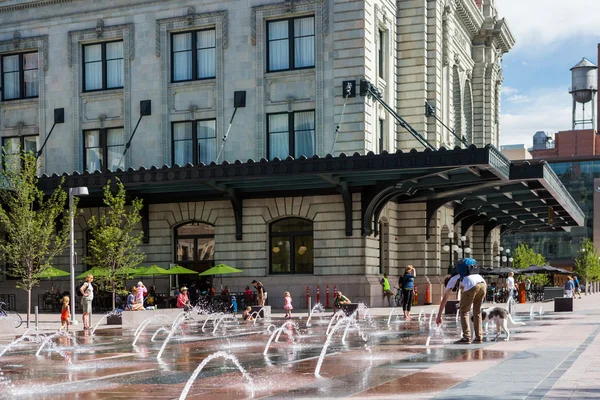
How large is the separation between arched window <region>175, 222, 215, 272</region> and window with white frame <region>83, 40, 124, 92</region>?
347 inches

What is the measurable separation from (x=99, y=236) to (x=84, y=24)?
1593 centimetres

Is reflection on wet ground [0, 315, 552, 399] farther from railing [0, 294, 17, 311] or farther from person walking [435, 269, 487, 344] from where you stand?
railing [0, 294, 17, 311]

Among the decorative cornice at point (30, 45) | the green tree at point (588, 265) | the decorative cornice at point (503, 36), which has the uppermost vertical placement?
the decorative cornice at point (503, 36)

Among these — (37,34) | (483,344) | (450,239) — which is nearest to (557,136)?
(450,239)

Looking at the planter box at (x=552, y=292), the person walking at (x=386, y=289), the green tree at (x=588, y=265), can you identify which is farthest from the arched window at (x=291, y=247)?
the green tree at (x=588, y=265)

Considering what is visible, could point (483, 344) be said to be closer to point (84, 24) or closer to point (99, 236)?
point (99, 236)

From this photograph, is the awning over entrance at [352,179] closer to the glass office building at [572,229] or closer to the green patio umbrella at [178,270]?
the green patio umbrella at [178,270]

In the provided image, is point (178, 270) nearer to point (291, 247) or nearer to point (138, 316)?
point (291, 247)

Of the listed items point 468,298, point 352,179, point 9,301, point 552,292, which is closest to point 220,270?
point 352,179

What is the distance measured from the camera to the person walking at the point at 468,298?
763 inches

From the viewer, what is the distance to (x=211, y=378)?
1415 centimetres

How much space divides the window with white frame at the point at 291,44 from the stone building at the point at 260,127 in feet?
0.26

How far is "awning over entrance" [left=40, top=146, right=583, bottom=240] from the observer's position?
39.6 metres

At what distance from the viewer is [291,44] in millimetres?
46969
